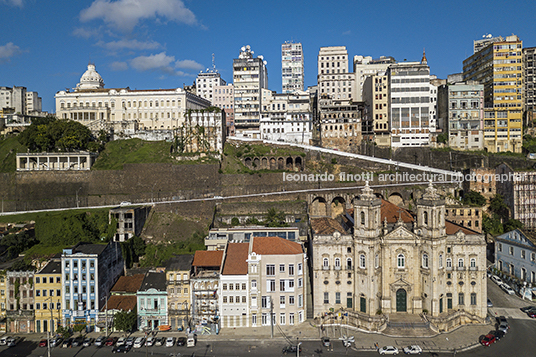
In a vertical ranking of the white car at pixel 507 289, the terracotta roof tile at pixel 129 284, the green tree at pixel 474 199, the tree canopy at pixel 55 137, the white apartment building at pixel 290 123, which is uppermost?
the white apartment building at pixel 290 123

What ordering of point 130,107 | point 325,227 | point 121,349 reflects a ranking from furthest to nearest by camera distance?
1. point 130,107
2. point 325,227
3. point 121,349

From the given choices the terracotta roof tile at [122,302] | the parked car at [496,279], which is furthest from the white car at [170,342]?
the parked car at [496,279]

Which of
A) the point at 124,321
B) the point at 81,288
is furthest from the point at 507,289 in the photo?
the point at 81,288

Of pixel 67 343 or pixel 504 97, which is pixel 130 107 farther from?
pixel 504 97

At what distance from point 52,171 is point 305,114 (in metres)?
54.1

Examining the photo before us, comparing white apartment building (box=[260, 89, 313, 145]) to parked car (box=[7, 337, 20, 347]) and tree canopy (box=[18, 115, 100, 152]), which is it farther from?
parked car (box=[7, 337, 20, 347])

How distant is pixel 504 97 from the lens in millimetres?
92250

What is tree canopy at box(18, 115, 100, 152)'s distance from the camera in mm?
82688

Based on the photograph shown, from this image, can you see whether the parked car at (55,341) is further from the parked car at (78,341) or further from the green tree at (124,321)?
the green tree at (124,321)

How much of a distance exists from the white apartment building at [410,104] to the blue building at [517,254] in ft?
122

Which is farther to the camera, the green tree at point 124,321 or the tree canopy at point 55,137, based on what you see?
the tree canopy at point 55,137

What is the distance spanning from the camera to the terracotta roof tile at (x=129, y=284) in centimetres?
4925

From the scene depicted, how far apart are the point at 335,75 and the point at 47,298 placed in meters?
92.2

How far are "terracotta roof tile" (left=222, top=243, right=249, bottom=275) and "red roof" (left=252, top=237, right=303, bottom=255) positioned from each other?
187 centimetres
